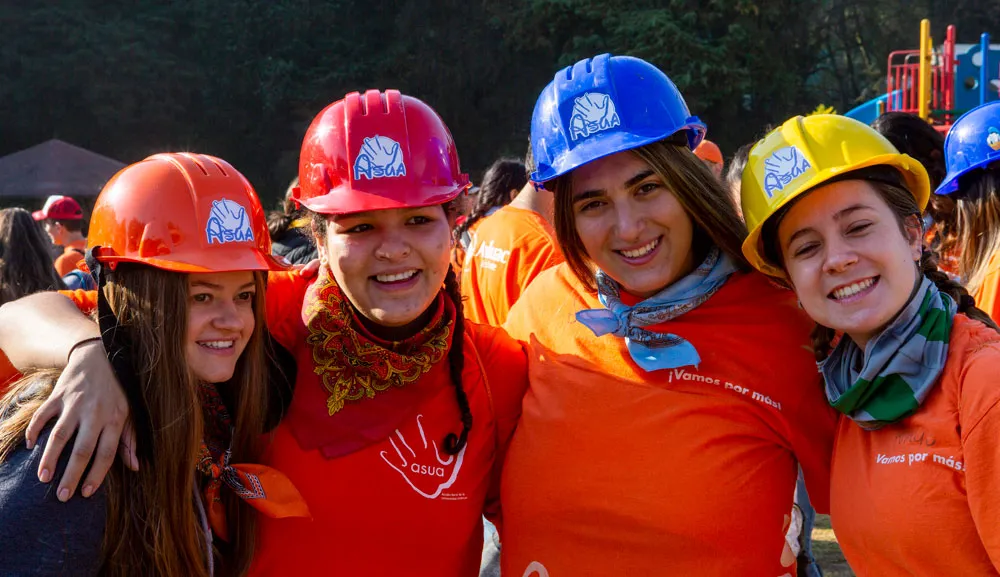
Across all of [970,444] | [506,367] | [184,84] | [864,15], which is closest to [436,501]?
[506,367]

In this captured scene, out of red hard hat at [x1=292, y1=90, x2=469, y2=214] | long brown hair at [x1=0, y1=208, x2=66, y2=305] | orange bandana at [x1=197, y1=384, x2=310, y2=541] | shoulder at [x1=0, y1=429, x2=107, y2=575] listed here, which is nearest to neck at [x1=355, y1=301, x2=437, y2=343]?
red hard hat at [x1=292, y1=90, x2=469, y2=214]

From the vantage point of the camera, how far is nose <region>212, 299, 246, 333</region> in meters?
2.30

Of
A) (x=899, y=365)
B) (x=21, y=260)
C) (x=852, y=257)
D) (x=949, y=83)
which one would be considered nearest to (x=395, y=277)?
(x=852, y=257)

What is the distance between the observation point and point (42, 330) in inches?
91.1

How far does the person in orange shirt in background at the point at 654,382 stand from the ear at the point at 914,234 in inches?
15.6

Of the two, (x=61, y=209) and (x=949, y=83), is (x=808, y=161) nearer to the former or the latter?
(x=61, y=209)

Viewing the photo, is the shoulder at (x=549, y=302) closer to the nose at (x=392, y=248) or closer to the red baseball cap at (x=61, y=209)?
the nose at (x=392, y=248)

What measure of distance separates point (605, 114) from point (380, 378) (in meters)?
0.99

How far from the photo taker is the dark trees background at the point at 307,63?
78.5 ft

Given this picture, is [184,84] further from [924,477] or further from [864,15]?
[924,477]

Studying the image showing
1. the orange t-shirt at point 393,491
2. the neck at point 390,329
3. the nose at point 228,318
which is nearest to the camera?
the nose at point 228,318

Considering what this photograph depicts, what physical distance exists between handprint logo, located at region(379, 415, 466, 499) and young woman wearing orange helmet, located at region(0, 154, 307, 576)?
298 mm

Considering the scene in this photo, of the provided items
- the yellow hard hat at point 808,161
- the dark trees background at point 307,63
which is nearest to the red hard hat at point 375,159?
the yellow hard hat at point 808,161

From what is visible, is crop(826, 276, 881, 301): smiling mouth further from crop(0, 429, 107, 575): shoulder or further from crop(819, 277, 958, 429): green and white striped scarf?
crop(0, 429, 107, 575): shoulder
